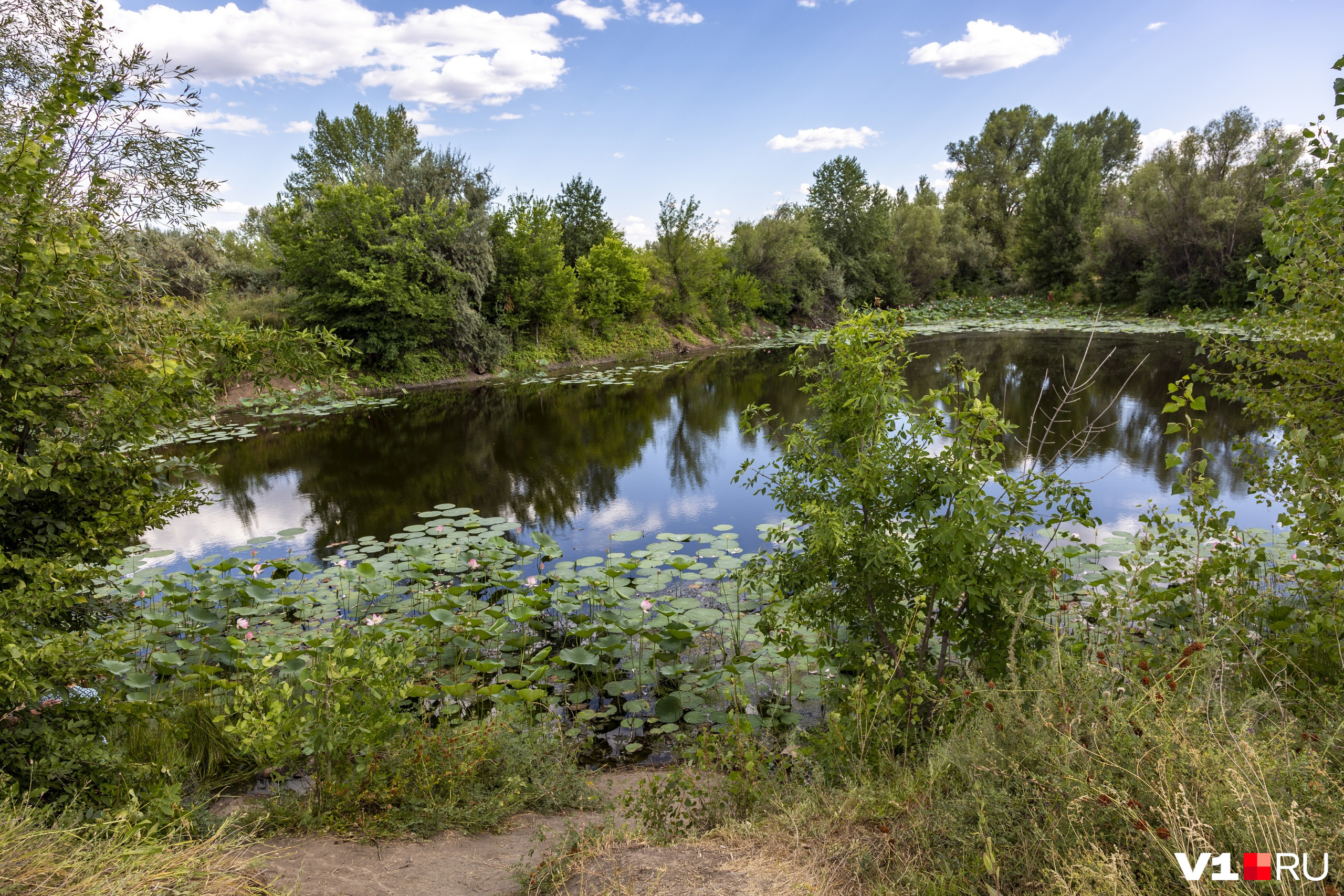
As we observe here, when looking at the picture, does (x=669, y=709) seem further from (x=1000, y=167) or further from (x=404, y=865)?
(x=1000, y=167)

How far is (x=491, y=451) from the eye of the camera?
15.6 metres

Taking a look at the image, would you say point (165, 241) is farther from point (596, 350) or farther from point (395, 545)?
point (596, 350)

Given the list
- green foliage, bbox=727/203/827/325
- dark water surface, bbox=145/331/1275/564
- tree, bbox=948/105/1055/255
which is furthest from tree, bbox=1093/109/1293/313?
tree, bbox=948/105/1055/255

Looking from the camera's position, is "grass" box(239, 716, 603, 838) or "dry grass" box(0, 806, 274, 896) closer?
"dry grass" box(0, 806, 274, 896)

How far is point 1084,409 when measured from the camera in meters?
17.0

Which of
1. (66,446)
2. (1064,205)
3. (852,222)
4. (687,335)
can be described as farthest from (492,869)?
(1064,205)

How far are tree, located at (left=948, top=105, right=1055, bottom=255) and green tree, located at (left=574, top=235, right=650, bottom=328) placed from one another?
3949 centimetres

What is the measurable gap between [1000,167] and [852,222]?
23108 millimetres

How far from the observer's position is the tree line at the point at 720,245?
2405 centimetres

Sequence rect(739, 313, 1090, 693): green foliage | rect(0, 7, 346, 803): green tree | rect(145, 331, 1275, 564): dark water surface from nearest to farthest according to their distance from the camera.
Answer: rect(0, 7, 346, 803): green tree
rect(739, 313, 1090, 693): green foliage
rect(145, 331, 1275, 564): dark water surface

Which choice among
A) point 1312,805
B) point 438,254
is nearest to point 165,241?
point 1312,805

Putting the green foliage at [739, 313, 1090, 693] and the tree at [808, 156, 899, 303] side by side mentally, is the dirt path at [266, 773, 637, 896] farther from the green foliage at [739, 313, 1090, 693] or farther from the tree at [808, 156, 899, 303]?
the tree at [808, 156, 899, 303]

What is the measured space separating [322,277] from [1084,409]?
24.1 metres

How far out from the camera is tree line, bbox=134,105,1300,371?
2405 centimetres
